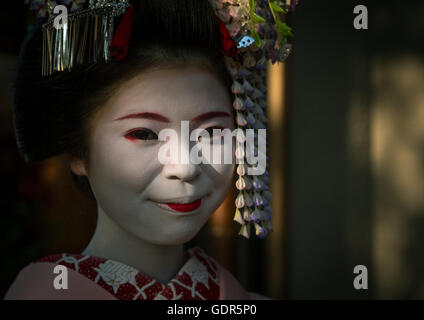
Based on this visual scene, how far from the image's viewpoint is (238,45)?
1120 millimetres

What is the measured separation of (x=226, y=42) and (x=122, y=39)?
0.82 feet

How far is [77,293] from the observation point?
1106 mm

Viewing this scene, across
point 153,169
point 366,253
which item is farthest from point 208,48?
point 366,253

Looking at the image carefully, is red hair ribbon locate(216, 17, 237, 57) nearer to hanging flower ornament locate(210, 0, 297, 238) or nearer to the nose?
hanging flower ornament locate(210, 0, 297, 238)

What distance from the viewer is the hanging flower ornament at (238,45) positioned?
3.46 feet

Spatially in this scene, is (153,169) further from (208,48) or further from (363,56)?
(363,56)

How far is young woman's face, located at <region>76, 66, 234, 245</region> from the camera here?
1075 millimetres

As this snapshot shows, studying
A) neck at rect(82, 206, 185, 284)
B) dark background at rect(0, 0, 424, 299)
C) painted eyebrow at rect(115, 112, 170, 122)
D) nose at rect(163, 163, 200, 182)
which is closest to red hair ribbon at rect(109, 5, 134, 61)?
painted eyebrow at rect(115, 112, 170, 122)
